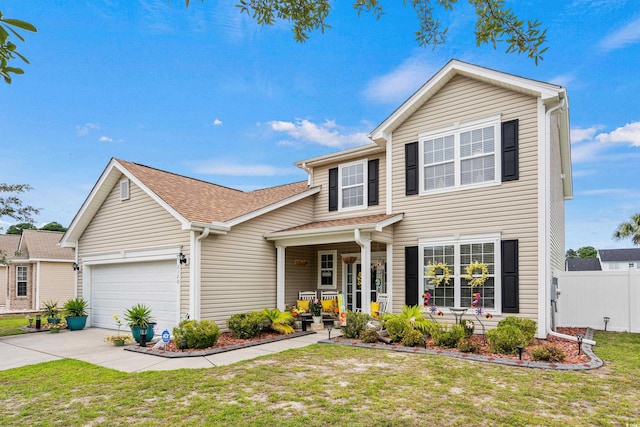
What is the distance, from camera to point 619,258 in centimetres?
4825

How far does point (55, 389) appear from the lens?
6.11 meters

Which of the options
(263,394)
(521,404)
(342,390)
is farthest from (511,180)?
(263,394)

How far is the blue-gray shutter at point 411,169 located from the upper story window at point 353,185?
1818 mm

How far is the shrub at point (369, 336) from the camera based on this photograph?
9414 millimetres

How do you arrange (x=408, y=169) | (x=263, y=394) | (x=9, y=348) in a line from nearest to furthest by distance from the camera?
(x=263, y=394)
(x=9, y=348)
(x=408, y=169)

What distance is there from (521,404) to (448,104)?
8508mm

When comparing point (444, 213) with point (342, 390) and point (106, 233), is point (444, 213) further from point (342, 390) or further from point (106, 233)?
point (106, 233)

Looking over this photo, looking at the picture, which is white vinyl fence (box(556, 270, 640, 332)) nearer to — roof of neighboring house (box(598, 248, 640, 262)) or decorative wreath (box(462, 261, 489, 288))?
decorative wreath (box(462, 261, 489, 288))

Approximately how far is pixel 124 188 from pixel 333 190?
680 centimetres

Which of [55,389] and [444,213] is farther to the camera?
[444,213]

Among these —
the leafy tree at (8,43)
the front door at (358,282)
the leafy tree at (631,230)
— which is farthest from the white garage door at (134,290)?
the leafy tree at (631,230)

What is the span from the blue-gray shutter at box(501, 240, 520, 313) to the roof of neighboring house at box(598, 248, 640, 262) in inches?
1904

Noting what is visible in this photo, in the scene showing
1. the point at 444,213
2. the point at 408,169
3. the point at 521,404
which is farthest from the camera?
the point at 408,169

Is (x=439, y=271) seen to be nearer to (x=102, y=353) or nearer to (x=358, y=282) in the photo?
(x=358, y=282)
